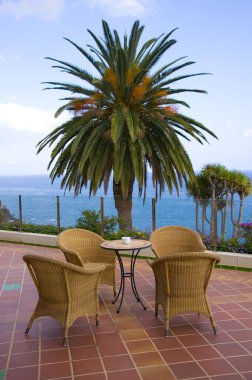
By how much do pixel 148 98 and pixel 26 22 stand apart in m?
4.20

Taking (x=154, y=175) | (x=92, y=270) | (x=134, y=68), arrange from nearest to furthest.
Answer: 1. (x=92, y=270)
2. (x=134, y=68)
3. (x=154, y=175)

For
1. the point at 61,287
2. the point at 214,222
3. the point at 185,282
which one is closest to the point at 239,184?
the point at 214,222

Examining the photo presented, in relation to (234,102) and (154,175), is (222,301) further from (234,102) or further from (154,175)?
(234,102)

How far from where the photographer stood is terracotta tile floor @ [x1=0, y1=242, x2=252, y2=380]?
3.31m

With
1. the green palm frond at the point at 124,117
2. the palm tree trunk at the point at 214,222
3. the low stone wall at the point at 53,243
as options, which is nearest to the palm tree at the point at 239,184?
the green palm frond at the point at 124,117

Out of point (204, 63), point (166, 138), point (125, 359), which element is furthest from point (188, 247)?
point (204, 63)

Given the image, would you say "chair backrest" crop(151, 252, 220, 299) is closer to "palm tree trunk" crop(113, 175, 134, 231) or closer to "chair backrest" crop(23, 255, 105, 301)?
"chair backrest" crop(23, 255, 105, 301)

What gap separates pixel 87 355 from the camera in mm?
3646

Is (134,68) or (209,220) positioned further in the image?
(134,68)

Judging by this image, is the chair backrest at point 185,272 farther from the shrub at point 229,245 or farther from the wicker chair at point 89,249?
the shrub at point 229,245

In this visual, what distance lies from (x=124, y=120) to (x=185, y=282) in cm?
697

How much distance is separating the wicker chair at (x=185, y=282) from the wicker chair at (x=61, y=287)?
0.79 m

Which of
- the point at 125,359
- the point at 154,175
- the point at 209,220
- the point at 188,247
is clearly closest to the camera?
the point at 125,359

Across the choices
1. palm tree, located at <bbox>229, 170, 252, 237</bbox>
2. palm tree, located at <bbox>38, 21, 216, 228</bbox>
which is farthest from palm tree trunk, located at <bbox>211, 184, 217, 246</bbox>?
palm tree, located at <bbox>229, 170, 252, 237</bbox>
